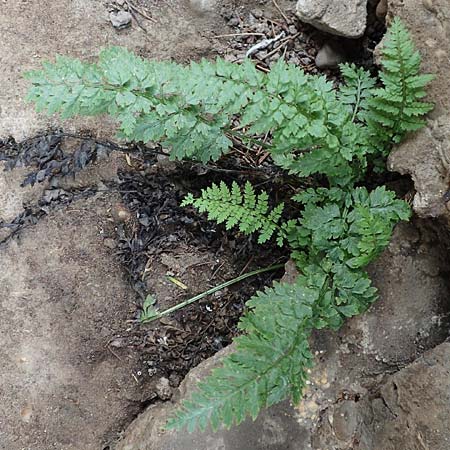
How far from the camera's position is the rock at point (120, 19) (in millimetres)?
4297

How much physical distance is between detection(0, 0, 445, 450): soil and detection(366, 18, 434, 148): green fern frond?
0.84 metres

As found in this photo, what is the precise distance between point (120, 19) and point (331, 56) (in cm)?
151

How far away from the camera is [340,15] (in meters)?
4.11

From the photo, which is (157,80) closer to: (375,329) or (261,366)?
(261,366)

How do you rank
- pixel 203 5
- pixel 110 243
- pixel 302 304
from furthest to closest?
pixel 203 5
pixel 110 243
pixel 302 304

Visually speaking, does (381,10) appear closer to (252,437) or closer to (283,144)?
(283,144)

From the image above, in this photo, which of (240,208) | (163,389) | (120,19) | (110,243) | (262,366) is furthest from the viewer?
(120,19)

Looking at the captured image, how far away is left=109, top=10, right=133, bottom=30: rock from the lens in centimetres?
430

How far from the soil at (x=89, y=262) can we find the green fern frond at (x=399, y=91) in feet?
2.74

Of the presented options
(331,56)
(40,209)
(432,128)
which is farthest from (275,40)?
(40,209)

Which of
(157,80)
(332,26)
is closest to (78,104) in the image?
(157,80)

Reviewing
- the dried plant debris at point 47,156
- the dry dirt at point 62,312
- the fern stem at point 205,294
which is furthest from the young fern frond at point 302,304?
the dried plant debris at point 47,156

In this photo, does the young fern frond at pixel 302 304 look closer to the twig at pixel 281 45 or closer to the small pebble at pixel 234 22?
the twig at pixel 281 45

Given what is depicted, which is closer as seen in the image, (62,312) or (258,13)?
(62,312)
